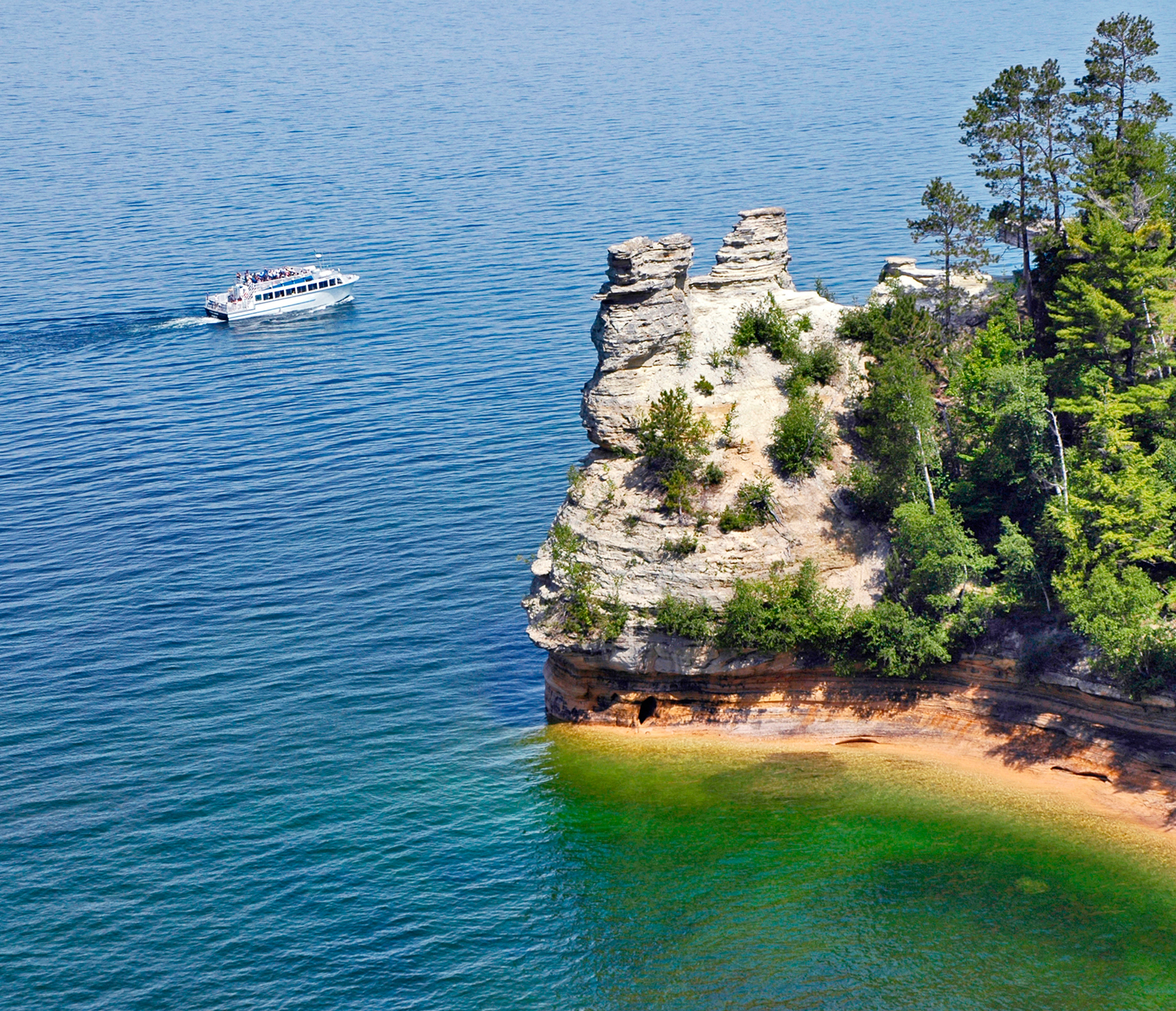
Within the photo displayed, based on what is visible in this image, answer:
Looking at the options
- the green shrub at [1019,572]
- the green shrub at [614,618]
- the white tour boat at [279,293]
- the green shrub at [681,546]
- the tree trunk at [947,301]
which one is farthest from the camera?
the white tour boat at [279,293]

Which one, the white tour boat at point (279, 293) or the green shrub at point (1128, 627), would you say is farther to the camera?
the white tour boat at point (279, 293)

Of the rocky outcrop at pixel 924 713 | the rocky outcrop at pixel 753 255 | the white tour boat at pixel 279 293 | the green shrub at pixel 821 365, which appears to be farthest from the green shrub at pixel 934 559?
the white tour boat at pixel 279 293

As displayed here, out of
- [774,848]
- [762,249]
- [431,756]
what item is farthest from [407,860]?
[762,249]

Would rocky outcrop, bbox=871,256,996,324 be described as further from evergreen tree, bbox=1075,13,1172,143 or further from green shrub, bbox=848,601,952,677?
green shrub, bbox=848,601,952,677

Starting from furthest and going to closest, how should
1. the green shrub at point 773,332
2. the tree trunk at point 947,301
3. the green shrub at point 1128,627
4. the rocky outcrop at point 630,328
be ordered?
1. the tree trunk at point 947,301
2. the green shrub at point 773,332
3. the rocky outcrop at point 630,328
4. the green shrub at point 1128,627

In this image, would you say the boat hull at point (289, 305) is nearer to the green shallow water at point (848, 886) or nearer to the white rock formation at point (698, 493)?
the white rock formation at point (698, 493)

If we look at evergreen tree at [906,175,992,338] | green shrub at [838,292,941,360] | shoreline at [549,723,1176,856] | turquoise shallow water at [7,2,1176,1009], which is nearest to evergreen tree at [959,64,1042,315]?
evergreen tree at [906,175,992,338]

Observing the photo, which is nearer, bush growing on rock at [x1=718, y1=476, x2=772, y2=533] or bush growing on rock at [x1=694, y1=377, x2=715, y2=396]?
bush growing on rock at [x1=718, y1=476, x2=772, y2=533]

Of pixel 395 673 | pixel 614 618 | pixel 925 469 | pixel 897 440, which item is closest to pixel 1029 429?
pixel 925 469
